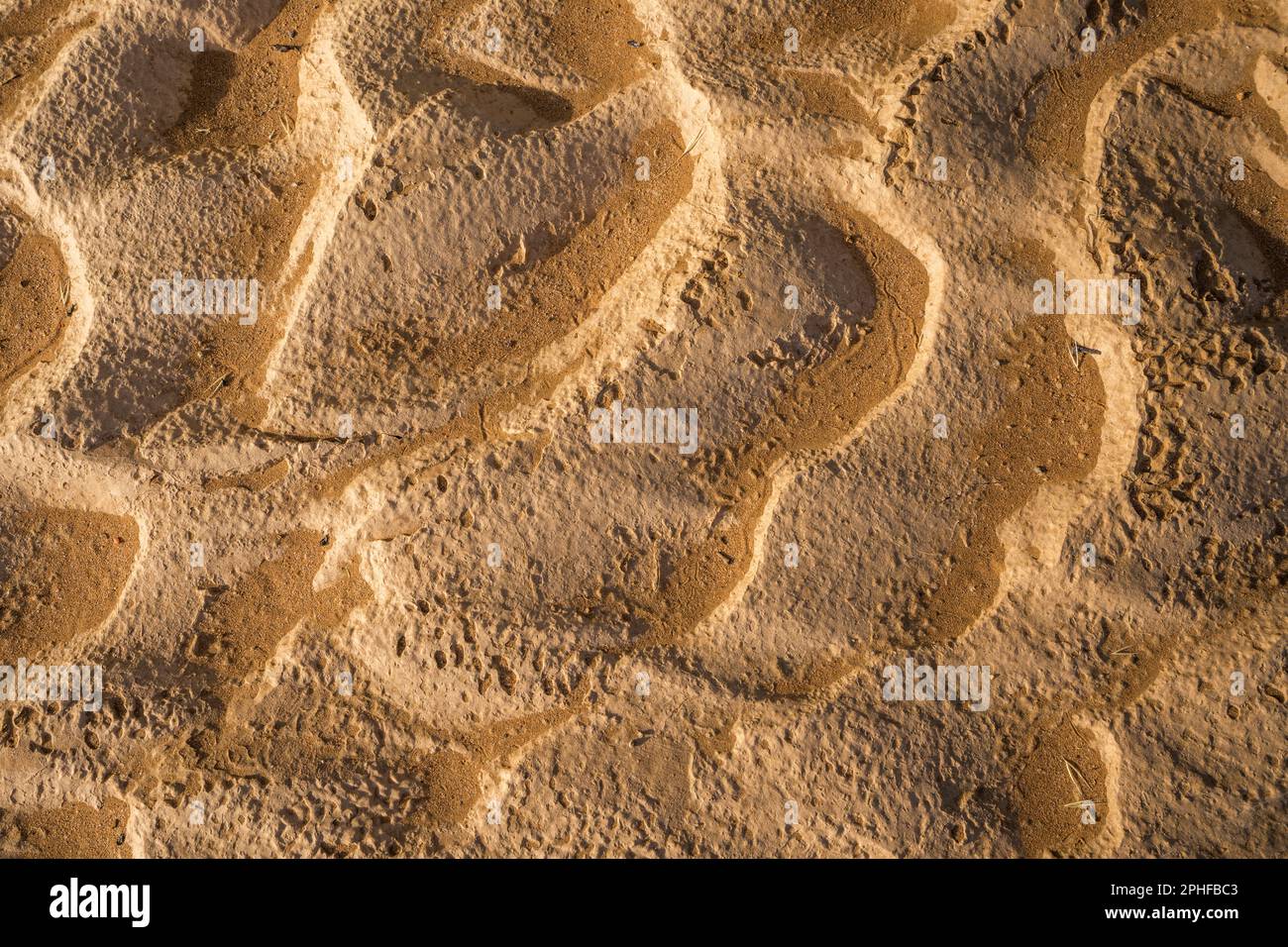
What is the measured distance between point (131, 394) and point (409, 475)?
2.19 ft

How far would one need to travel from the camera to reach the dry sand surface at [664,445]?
1928 mm

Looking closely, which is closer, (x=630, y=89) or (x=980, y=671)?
(x=980, y=671)

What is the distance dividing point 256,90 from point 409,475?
1.02 meters

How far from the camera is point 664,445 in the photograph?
1.97 metres

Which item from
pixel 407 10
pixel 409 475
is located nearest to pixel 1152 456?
pixel 409 475

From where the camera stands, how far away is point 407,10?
2.14 meters

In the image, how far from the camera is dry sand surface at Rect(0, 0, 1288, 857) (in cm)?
193

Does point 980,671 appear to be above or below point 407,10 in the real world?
below

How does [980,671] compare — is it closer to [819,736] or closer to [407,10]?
[819,736]

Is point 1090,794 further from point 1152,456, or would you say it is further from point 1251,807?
point 1152,456

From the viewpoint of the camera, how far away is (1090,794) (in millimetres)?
1930

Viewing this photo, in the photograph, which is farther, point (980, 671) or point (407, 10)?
point (407, 10)
